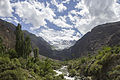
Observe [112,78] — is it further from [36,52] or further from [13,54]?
[36,52]

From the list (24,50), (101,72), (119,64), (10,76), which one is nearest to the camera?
(10,76)

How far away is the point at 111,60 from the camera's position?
2762cm

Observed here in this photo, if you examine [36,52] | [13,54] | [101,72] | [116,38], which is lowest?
[101,72]

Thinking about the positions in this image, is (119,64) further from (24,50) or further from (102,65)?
(24,50)

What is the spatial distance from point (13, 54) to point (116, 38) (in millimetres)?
135341

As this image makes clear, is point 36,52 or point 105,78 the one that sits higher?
point 36,52

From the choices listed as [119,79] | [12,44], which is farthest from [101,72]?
[12,44]

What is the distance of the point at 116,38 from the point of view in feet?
457

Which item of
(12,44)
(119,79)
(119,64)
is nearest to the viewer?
(119,79)

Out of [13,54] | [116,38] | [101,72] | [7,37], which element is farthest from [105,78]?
[116,38]

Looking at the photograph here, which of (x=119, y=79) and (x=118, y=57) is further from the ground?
(x=118, y=57)

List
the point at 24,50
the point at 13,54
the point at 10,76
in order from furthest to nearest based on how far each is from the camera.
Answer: the point at 24,50 → the point at 13,54 → the point at 10,76

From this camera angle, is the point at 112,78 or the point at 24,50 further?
the point at 24,50

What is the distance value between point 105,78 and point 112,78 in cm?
336
